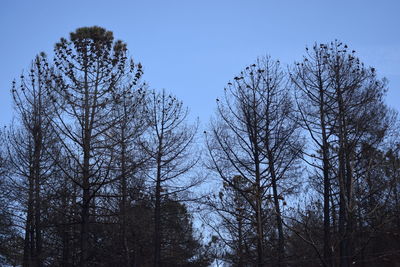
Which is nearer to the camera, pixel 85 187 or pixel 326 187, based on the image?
pixel 85 187

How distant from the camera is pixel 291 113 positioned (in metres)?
14.5

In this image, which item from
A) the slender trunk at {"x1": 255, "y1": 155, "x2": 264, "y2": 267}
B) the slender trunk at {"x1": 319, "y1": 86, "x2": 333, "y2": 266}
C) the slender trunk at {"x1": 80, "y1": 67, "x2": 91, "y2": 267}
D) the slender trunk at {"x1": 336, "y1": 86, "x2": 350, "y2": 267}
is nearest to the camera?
the slender trunk at {"x1": 80, "y1": 67, "x2": 91, "y2": 267}

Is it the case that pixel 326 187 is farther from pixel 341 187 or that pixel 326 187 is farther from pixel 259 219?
pixel 259 219

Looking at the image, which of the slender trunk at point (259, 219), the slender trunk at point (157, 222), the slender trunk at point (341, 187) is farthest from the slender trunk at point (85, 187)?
the slender trunk at point (341, 187)

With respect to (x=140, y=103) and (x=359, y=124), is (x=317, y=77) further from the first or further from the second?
(x=140, y=103)

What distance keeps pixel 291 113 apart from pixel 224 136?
226 centimetres

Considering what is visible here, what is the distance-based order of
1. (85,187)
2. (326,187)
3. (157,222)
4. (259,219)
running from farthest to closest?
(157,222), (326,187), (259,219), (85,187)

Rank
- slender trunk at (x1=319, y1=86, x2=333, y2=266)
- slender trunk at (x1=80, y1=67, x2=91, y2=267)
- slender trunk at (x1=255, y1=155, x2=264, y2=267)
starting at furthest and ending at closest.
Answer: slender trunk at (x1=255, y1=155, x2=264, y2=267) < slender trunk at (x1=319, y1=86, x2=333, y2=266) < slender trunk at (x1=80, y1=67, x2=91, y2=267)

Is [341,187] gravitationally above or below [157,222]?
above

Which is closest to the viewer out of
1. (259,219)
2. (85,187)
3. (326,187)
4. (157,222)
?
(85,187)

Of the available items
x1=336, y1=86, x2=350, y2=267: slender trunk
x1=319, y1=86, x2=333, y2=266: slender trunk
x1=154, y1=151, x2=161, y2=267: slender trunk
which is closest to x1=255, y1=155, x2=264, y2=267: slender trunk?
x1=319, y1=86, x2=333, y2=266: slender trunk

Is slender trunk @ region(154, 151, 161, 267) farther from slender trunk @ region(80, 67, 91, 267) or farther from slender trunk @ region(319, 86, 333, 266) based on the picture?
slender trunk @ region(319, 86, 333, 266)

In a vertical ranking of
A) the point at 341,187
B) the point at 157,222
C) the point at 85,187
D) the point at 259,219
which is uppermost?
the point at 85,187

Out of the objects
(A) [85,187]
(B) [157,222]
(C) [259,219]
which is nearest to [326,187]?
(C) [259,219]
